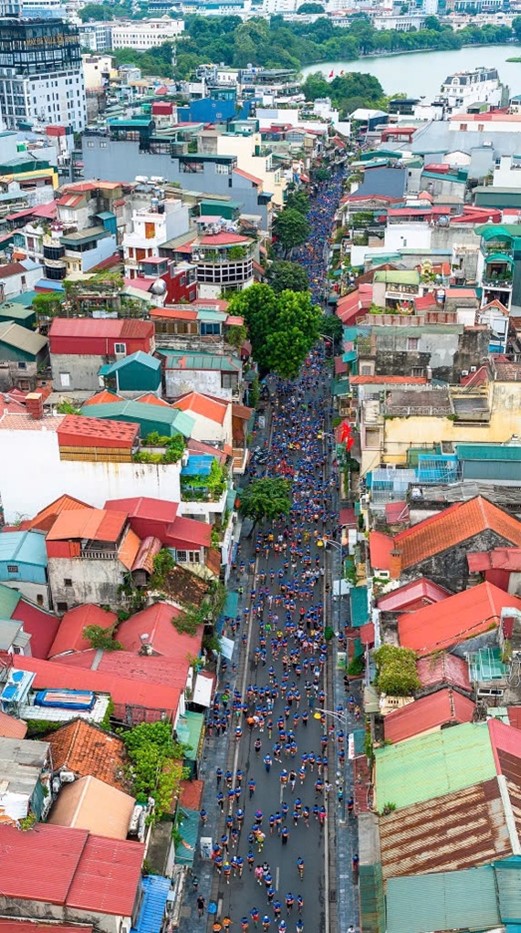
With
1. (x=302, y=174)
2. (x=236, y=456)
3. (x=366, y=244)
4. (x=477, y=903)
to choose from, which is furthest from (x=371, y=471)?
(x=302, y=174)

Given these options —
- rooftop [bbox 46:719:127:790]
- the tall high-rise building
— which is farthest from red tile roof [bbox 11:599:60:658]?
the tall high-rise building

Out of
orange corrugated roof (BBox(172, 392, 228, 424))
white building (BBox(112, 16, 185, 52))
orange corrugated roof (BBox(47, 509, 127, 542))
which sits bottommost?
orange corrugated roof (BBox(47, 509, 127, 542))

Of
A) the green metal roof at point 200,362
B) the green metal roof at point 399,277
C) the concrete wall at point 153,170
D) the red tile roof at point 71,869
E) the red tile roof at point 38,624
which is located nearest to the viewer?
the red tile roof at point 71,869

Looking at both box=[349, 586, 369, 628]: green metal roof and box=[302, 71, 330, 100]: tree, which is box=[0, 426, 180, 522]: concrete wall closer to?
box=[349, 586, 369, 628]: green metal roof

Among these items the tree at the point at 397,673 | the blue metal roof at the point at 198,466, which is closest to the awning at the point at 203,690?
the tree at the point at 397,673

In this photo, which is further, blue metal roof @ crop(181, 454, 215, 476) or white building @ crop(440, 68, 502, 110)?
white building @ crop(440, 68, 502, 110)

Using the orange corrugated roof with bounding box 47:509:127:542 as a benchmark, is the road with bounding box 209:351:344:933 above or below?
below

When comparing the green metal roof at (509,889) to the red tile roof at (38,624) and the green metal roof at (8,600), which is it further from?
the green metal roof at (8,600)
